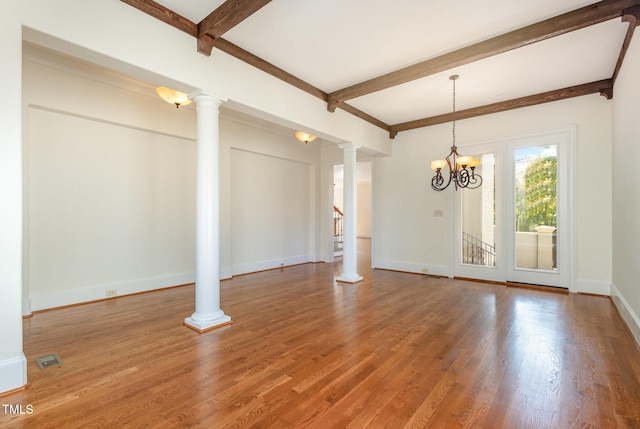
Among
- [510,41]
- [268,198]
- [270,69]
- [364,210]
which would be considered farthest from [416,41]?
[364,210]

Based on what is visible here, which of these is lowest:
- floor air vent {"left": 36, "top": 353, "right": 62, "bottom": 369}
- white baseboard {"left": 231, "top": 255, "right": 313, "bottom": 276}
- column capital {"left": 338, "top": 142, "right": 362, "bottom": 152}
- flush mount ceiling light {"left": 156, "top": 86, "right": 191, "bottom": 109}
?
floor air vent {"left": 36, "top": 353, "right": 62, "bottom": 369}

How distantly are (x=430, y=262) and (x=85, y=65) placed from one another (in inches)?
264

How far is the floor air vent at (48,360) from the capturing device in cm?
250

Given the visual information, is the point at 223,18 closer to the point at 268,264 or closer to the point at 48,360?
the point at 48,360

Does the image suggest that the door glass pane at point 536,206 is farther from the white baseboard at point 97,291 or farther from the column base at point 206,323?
the white baseboard at point 97,291

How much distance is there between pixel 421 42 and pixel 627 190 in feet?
9.63

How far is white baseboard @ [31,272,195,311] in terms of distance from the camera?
387 cm

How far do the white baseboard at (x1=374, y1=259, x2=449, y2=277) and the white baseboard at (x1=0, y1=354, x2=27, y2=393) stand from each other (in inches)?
240

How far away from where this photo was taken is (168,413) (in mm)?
1917

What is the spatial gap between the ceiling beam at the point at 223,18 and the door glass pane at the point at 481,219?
16.3ft

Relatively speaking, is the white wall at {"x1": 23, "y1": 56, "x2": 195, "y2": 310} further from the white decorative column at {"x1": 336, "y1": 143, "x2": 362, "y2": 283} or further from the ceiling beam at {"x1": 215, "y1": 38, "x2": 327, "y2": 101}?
the white decorative column at {"x1": 336, "y1": 143, "x2": 362, "y2": 283}

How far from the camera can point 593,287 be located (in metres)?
4.79

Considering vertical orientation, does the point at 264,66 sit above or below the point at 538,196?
above

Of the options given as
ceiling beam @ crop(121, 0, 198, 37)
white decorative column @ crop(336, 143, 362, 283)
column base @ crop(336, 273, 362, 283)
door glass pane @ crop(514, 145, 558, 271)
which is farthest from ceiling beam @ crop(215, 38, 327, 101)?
door glass pane @ crop(514, 145, 558, 271)
